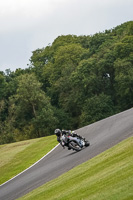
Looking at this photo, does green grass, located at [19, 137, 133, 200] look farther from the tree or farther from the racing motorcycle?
the tree

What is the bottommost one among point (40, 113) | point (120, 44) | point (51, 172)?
point (51, 172)

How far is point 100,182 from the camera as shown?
1205 cm

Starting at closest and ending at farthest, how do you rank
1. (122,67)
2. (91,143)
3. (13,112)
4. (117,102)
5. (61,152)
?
(91,143)
(61,152)
(122,67)
(117,102)
(13,112)

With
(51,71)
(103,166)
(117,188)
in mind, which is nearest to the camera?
(117,188)

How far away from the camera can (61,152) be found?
26500 mm

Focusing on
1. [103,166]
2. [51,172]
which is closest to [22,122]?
[51,172]

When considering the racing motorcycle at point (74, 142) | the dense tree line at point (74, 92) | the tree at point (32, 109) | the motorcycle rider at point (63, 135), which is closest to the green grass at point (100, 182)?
the racing motorcycle at point (74, 142)

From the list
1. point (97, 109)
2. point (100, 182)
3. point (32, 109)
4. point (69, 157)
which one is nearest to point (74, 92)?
point (32, 109)

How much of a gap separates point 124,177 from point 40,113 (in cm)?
6400

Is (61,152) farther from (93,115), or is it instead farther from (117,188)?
(93,115)

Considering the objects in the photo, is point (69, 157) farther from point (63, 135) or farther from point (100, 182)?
point (100, 182)

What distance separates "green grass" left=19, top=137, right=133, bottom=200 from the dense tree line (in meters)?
51.9

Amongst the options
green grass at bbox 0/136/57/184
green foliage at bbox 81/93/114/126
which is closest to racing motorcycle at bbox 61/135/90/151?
green grass at bbox 0/136/57/184

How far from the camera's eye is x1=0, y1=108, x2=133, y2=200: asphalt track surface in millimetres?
19250
